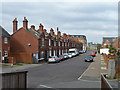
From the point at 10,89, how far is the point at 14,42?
32.9 m

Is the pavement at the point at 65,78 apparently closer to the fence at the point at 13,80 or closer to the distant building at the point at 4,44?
the fence at the point at 13,80

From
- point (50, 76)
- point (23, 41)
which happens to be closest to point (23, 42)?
point (23, 41)

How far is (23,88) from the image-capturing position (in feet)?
36.5

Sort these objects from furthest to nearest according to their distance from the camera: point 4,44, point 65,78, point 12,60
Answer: point 4,44 → point 12,60 → point 65,78

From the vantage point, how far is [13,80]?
9969 mm

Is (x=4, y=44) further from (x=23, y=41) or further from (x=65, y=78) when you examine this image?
(x=65, y=78)

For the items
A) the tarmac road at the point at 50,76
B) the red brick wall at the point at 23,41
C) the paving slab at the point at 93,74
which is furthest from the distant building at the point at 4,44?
the paving slab at the point at 93,74

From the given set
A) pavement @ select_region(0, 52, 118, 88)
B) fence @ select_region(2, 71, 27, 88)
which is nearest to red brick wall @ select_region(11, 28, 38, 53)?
pavement @ select_region(0, 52, 118, 88)

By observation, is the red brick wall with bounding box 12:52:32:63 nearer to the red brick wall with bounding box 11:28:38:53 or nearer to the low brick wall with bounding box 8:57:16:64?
the low brick wall with bounding box 8:57:16:64

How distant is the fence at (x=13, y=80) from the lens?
9.45m

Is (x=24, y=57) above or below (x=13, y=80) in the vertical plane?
below

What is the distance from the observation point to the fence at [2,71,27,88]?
945 centimetres

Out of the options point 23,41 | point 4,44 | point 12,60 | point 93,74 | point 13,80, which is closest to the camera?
point 13,80

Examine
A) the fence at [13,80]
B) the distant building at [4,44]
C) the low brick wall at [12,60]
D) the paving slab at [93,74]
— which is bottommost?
the paving slab at [93,74]
